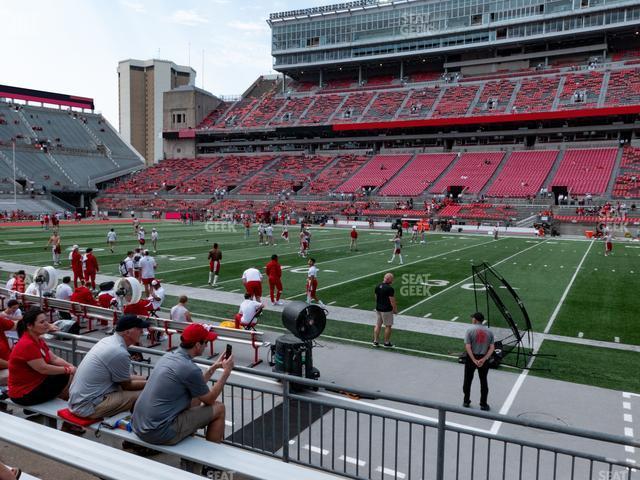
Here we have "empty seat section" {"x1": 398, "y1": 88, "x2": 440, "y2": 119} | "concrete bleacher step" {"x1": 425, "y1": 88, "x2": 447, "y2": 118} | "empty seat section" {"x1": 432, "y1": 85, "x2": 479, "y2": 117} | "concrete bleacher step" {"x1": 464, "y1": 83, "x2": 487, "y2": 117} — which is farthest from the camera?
"empty seat section" {"x1": 398, "y1": 88, "x2": 440, "y2": 119}

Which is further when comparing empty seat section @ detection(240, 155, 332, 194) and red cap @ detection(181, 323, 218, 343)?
empty seat section @ detection(240, 155, 332, 194)

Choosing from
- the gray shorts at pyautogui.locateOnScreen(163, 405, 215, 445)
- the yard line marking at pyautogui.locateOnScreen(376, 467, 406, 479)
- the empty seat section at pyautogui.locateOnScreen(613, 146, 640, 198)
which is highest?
the empty seat section at pyautogui.locateOnScreen(613, 146, 640, 198)

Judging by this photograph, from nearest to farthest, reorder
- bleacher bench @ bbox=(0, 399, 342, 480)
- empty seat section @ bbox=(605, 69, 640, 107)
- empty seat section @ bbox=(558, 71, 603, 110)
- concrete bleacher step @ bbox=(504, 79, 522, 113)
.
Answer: bleacher bench @ bbox=(0, 399, 342, 480), empty seat section @ bbox=(605, 69, 640, 107), empty seat section @ bbox=(558, 71, 603, 110), concrete bleacher step @ bbox=(504, 79, 522, 113)

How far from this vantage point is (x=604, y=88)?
61.2 meters

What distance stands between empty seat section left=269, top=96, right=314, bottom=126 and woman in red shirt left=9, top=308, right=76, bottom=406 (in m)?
75.6

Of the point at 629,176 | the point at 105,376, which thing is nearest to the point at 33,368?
the point at 105,376

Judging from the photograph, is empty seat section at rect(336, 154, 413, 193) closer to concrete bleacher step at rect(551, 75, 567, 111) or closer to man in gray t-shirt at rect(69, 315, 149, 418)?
concrete bleacher step at rect(551, 75, 567, 111)

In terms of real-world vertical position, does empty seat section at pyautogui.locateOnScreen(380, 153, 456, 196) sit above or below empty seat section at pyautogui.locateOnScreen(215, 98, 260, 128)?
below

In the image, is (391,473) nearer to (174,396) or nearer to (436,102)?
(174,396)

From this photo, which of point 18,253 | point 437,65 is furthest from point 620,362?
point 437,65

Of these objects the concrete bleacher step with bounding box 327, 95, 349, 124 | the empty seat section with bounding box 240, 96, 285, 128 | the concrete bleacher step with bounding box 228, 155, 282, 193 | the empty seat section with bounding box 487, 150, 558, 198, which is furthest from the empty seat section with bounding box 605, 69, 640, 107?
the empty seat section with bounding box 240, 96, 285, 128

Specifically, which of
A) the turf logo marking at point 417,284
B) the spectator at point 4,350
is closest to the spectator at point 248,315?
the spectator at point 4,350

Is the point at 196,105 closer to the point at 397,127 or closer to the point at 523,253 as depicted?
the point at 397,127

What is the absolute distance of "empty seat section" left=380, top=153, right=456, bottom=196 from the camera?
58031mm
